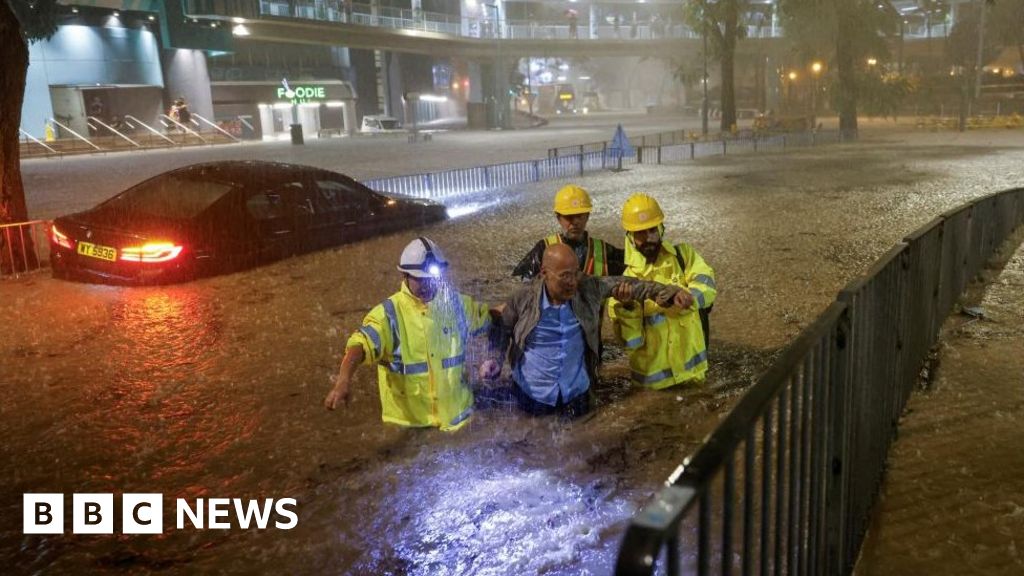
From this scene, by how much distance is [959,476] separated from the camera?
3912 millimetres

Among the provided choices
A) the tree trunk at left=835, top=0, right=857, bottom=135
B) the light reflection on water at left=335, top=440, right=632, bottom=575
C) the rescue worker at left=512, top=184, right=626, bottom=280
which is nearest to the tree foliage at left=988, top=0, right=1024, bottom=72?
the tree trunk at left=835, top=0, right=857, bottom=135

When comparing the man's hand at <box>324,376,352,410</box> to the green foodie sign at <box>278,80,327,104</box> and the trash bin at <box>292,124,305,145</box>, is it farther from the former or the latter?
the green foodie sign at <box>278,80,327,104</box>

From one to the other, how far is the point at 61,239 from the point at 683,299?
24.2 ft

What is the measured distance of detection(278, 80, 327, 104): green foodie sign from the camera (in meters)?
44.8

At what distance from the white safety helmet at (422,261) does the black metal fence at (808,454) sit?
181cm

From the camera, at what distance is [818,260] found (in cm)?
966

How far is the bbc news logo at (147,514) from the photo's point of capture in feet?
12.6

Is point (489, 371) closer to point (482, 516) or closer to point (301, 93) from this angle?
point (482, 516)

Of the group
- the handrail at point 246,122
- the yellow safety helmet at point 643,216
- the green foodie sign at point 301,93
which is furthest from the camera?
the green foodie sign at point 301,93

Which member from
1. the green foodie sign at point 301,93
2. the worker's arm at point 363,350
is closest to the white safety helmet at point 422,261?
the worker's arm at point 363,350

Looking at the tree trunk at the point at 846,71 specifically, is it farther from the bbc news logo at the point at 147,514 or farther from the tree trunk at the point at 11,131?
the bbc news logo at the point at 147,514

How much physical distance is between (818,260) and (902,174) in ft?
36.2

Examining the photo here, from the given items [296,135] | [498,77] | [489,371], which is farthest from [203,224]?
[498,77]

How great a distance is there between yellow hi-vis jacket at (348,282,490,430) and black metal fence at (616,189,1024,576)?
158 cm
